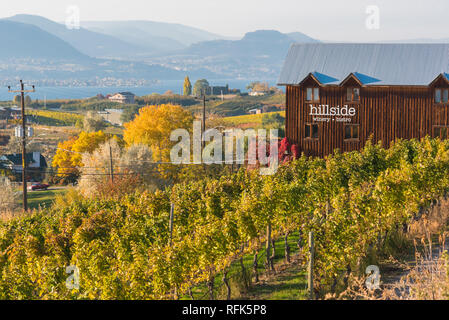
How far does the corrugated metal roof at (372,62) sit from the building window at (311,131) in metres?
3.47

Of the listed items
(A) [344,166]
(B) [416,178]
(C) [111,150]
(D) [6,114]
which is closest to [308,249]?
(B) [416,178]

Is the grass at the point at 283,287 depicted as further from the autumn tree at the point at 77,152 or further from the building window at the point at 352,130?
the autumn tree at the point at 77,152

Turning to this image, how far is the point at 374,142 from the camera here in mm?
40125

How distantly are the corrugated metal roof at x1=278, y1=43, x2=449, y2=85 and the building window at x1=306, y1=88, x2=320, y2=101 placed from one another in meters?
1.09

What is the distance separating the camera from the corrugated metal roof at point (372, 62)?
1581 inches

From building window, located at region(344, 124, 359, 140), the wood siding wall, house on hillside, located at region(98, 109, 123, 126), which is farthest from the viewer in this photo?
house on hillside, located at region(98, 109, 123, 126)

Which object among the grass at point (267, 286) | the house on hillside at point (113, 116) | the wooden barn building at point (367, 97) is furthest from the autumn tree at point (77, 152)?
the house on hillside at point (113, 116)

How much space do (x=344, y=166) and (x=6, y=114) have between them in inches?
4828

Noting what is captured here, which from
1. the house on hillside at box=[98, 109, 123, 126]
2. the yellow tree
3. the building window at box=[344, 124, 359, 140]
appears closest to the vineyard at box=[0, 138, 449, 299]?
the building window at box=[344, 124, 359, 140]

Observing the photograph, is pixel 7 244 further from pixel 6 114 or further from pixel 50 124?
pixel 6 114

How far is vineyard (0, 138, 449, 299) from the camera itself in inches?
539

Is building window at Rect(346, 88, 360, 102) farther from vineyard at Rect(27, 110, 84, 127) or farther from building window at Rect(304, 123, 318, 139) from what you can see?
vineyard at Rect(27, 110, 84, 127)

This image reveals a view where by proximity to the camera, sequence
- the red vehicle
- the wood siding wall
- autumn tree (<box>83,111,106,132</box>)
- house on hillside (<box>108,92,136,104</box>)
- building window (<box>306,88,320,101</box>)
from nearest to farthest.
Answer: the wood siding wall < building window (<box>306,88,320,101</box>) < the red vehicle < autumn tree (<box>83,111,106,132</box>) < house on hillside (<box>108,92,136,104</box>)

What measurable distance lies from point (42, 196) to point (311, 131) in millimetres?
32695
